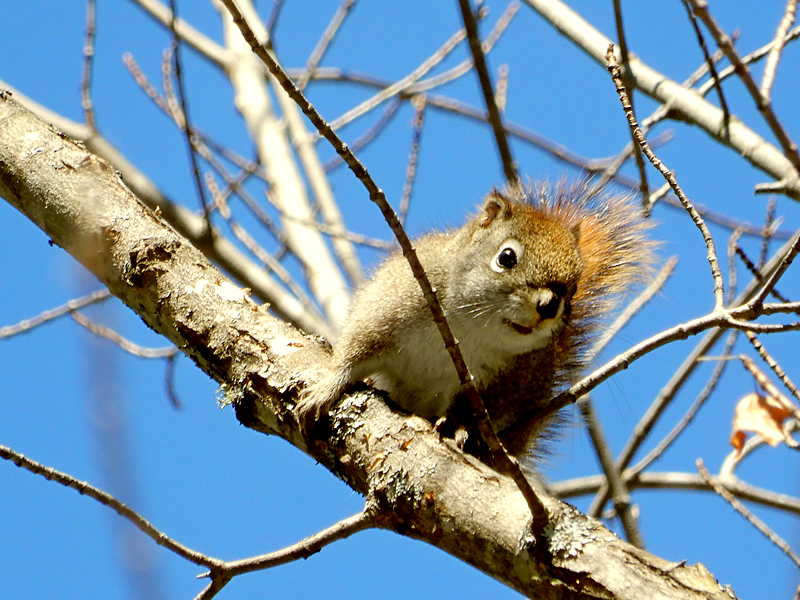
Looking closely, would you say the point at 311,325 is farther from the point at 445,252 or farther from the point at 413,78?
the point at 413,78

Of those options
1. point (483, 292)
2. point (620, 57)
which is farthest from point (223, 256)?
point (620, 57)

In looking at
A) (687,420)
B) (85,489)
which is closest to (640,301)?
(687,420)

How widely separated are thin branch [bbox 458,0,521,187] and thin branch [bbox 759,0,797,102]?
3.28 feet

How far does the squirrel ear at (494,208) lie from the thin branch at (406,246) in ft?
3.57

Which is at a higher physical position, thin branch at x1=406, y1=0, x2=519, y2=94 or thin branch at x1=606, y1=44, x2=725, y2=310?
thin branch at x1=406, y1=0, x2=519, y2=94

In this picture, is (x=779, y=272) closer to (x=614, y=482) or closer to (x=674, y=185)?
(x=674, y=185)

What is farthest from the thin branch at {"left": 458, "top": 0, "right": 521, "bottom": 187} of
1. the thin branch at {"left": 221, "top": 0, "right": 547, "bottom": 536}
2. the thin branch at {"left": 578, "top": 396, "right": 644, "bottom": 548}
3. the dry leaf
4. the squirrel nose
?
the thin branch at {"left": 221, "top": 0, "right": 547, "bottom": 536}

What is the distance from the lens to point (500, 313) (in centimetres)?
227

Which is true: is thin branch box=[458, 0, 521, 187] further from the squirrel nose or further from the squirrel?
the squirrel nose

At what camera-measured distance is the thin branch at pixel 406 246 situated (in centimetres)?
127

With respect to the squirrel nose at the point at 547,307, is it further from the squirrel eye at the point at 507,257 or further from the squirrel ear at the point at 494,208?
the squirrel ear at the point at 494,208

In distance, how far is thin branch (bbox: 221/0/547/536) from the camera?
1.27m

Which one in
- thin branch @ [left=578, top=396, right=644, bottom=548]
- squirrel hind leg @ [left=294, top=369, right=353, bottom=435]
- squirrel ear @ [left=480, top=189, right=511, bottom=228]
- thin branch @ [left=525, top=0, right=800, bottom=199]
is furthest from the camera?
thin branch @ [left=578, top=396, right=644, bottom=548]

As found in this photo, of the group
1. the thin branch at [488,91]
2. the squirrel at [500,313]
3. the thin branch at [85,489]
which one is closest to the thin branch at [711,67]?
the squirrel at [500,313]
